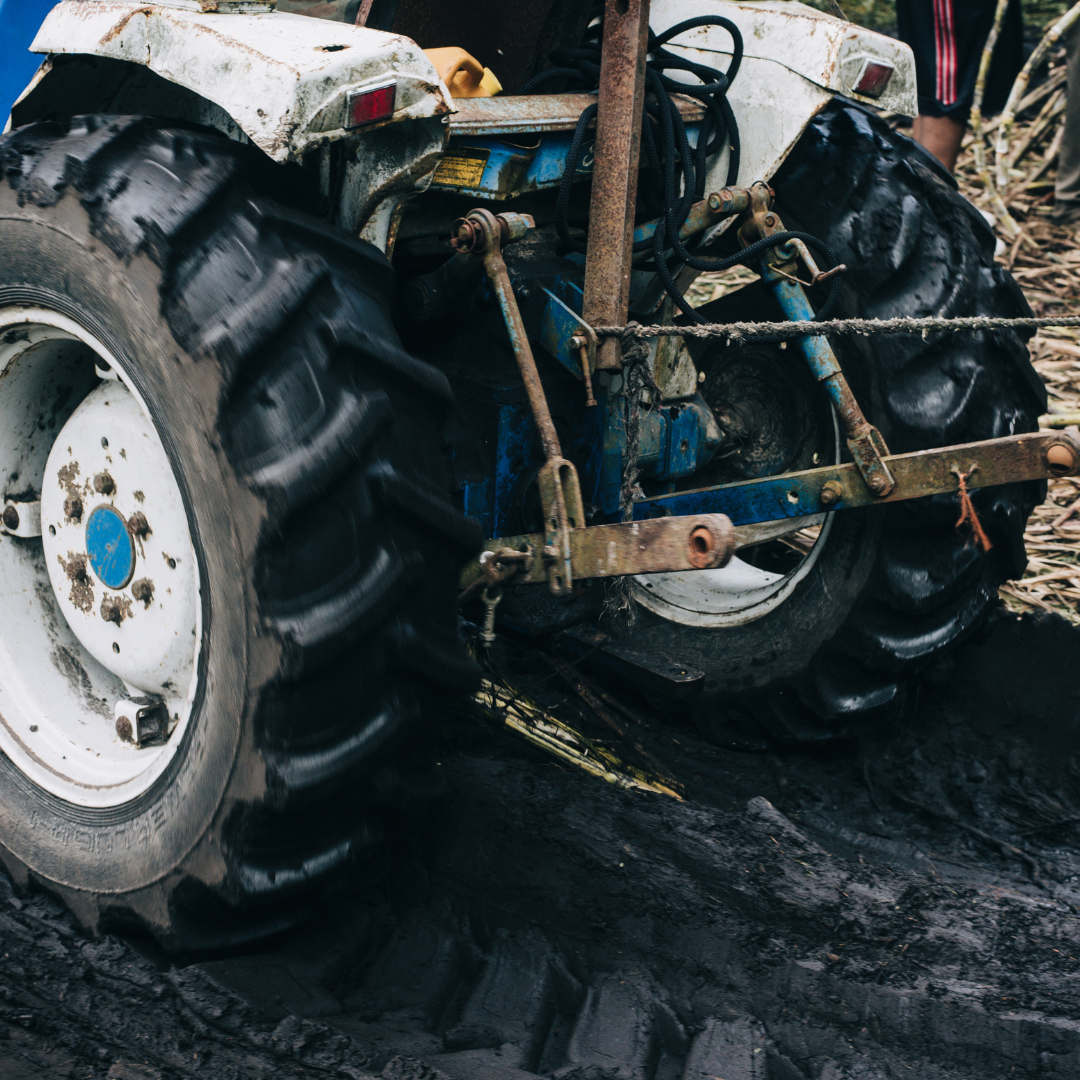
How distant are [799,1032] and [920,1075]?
0.64 feet

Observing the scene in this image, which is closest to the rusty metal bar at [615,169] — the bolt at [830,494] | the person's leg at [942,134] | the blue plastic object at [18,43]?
the bolt at [830,494]

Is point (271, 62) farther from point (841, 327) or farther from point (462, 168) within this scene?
point (841, 327)

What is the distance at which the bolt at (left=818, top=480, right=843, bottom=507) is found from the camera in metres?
2.36

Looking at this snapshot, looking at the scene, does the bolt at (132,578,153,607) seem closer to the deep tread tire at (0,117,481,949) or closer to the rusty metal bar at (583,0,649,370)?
the deep tread tire at (0,117,481,949)

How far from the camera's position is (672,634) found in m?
3.04

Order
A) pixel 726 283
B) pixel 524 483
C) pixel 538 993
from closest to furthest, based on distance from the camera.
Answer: pixel 538 993 < pixel 524 483 < pixel 726 283

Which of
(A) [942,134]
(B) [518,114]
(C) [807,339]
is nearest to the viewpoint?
(B) [518,114]

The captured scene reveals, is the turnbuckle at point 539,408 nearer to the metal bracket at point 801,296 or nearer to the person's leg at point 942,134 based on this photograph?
the metal bracket at point 801,296

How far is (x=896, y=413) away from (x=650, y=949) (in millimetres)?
1240

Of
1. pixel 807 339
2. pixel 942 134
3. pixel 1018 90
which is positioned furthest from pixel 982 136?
pixel 807 339

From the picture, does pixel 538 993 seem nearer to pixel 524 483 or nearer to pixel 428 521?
pixel 428 521

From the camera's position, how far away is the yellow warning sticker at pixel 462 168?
7.63 ft

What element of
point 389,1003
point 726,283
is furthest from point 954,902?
point 726,283

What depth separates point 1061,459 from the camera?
82.5 inches
